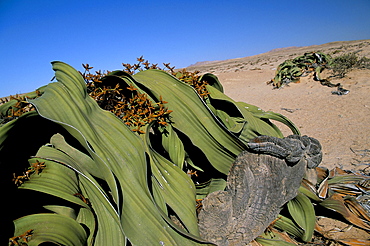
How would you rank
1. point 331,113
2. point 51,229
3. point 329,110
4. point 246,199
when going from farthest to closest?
point 329,110
point 331,113
point 246,199
point 51,229

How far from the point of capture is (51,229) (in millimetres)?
748

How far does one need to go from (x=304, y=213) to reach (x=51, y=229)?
1.16 metres

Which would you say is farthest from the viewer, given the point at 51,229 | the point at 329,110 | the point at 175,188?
the point at 329,110

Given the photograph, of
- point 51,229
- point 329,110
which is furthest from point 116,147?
point 329,110

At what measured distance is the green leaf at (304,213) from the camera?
129 cm

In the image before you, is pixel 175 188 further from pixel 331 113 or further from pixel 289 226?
pixel 331 113

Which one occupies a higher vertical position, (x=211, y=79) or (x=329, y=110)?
(x=211, y=79)

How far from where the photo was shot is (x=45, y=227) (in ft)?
2.45

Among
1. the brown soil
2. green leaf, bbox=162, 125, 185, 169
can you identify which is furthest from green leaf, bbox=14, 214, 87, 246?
the brown soil

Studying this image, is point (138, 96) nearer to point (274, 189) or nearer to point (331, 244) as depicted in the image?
point (274, 189)

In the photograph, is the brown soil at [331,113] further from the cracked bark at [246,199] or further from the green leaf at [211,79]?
the green leaf at [211,79]

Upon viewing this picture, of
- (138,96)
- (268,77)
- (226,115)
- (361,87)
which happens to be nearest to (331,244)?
(226,115)

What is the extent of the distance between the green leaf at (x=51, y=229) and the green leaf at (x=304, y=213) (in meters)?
1.02

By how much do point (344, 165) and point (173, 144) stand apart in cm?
175
